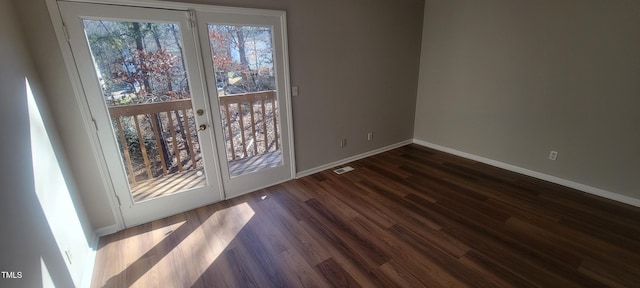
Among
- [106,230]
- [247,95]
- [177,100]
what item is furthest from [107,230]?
[247,95]

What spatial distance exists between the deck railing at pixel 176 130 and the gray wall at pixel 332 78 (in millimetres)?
262

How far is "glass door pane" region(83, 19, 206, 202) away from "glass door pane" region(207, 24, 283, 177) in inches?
13.0

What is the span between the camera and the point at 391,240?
6.86ft

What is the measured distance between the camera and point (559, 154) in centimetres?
290

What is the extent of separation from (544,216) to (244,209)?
9.44 ft

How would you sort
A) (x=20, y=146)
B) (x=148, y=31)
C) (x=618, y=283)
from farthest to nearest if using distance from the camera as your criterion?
1. (x=148, y=31)
2. (x=618, y=283)
3. (x=20, y=146)

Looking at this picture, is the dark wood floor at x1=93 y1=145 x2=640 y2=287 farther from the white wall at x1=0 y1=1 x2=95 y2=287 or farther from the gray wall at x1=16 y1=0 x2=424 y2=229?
the gray wall at x1=16 y1=0 x2=424 y2=229

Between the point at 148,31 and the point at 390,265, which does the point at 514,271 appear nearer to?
the point at 390,265

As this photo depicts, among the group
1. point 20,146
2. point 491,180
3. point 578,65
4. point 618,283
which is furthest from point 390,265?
point 578,65

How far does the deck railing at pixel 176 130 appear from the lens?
2238mm

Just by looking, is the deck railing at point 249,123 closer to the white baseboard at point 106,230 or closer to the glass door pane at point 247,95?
the glass door pane at point 247,95

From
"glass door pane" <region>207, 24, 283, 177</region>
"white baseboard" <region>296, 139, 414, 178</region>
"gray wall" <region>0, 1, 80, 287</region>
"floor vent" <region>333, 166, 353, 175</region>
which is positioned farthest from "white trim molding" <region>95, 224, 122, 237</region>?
"floor vent" <region>333, 166, 353, 175</region>

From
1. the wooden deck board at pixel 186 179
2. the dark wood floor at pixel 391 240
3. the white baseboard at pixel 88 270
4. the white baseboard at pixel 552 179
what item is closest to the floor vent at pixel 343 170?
the dark wood floor at pixel 391 240

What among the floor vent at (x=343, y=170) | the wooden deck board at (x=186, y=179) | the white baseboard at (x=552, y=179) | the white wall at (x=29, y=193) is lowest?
the floor vent at (x=343, y=170)
